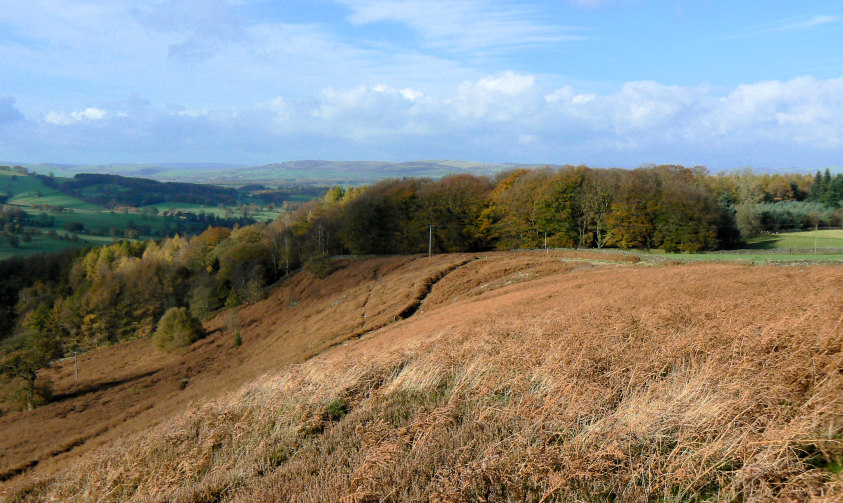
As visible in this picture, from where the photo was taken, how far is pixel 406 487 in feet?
15.4

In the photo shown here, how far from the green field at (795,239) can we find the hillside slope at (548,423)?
200 ft

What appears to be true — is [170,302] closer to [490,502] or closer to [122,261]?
[122,261]

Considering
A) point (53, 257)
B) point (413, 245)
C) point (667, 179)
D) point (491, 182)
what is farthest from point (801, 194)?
point (53, 257)

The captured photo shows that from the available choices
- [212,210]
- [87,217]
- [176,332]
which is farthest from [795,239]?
[212,210]

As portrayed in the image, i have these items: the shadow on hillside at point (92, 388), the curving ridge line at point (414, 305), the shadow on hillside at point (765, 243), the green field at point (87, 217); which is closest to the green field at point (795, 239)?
the shadow on hillside at point (765, 243)

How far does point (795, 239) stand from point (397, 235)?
55.5 meters

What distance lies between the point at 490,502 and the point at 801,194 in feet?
390

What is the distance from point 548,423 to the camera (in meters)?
5.50

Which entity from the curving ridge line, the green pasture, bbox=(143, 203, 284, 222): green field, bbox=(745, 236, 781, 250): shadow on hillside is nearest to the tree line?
bbox=(745, 236, 781, 250): shadow on hillside

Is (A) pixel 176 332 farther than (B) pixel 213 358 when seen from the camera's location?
Yes

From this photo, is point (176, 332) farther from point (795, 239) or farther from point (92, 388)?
point (795, 239)

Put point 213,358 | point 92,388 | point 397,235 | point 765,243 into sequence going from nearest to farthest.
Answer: point 92,388 → point 213,358 → point 765,243 → point 397,235

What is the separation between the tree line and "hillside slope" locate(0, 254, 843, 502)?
50256 millimetres

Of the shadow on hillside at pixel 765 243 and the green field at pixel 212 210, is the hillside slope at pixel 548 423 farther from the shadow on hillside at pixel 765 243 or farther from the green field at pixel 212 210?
the green field at pixel 212 210
